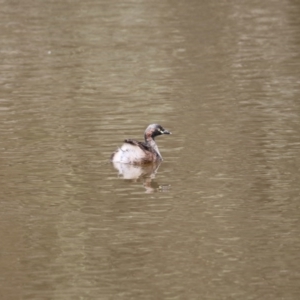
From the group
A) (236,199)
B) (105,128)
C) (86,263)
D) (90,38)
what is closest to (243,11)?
(90,38)

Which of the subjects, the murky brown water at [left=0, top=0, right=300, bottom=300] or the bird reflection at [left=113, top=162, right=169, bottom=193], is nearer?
the murky brown water at [left=0, top=0, right=300, bottom=300]

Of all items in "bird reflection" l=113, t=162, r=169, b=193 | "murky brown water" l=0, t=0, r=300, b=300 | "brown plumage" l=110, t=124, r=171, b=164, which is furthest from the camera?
"brown plumage" l=110, t=124, r=171, b=164

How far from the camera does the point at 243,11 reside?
87.9ft

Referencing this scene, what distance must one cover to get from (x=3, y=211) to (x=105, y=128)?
380cm

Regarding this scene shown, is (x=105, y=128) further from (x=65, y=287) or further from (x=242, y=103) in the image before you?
(x=65, y=287)

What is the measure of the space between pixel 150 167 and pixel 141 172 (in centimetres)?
16

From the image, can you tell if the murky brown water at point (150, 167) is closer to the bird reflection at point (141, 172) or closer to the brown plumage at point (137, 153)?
the bird reflection at point (141, 172)

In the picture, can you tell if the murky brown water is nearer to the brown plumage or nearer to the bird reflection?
the bird reflection

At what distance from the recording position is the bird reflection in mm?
12723

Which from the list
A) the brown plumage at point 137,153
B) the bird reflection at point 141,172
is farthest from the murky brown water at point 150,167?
the brown plumage at point 137,153

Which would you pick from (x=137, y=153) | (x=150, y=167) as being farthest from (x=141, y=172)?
(x=137, y=153)

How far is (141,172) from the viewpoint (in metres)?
13.5

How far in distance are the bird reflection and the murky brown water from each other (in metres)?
0.03

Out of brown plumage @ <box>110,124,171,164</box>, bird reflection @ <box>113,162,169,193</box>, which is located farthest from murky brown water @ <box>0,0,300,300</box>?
brown plumage @ <box>110,124,171,164</box>
